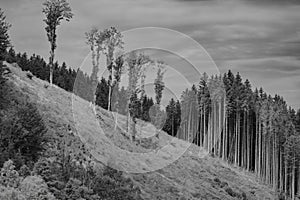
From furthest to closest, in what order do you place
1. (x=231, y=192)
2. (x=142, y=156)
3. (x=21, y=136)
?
(x=231, y=192), (x=142, y=156), (x=21, y=136)

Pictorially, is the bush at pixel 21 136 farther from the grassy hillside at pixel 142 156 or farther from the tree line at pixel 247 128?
the tree line at pixel 247 128

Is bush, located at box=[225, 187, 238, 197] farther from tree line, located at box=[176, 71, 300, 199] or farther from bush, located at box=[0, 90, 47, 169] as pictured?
bush, located at box=[0, 90, 47, 169]

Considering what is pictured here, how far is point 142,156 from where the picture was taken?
4588 cm

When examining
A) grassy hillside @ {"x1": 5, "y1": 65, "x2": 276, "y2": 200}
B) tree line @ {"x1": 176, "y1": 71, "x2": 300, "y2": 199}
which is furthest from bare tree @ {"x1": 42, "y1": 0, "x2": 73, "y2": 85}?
tree line @ {"x1": 176, "y1": 71, "x2": 300, "y2": 199}

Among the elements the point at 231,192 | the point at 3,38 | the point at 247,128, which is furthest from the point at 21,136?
the point at 247,128

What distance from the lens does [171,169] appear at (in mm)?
46625

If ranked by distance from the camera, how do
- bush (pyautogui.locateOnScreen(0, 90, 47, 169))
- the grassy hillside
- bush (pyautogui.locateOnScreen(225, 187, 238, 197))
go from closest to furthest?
bush (pyautogui.locateOnScreen(0, 90, 47, 169)) < the grassy hillside < bush (pyautogui.locateOnScreen(225, 187, 238, 197))

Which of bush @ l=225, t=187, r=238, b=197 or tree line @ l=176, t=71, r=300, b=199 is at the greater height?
tree line @ l=176, t=71, r=300, b=199

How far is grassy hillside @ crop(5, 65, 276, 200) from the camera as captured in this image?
35.1m

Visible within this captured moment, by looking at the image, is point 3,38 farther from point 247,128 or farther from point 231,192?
point 247,128

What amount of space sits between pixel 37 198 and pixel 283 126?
73437mm

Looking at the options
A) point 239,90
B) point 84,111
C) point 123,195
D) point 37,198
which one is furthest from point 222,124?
point 37,198

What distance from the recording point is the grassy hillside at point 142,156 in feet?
115

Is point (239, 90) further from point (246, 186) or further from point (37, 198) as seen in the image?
point (37, 198)
